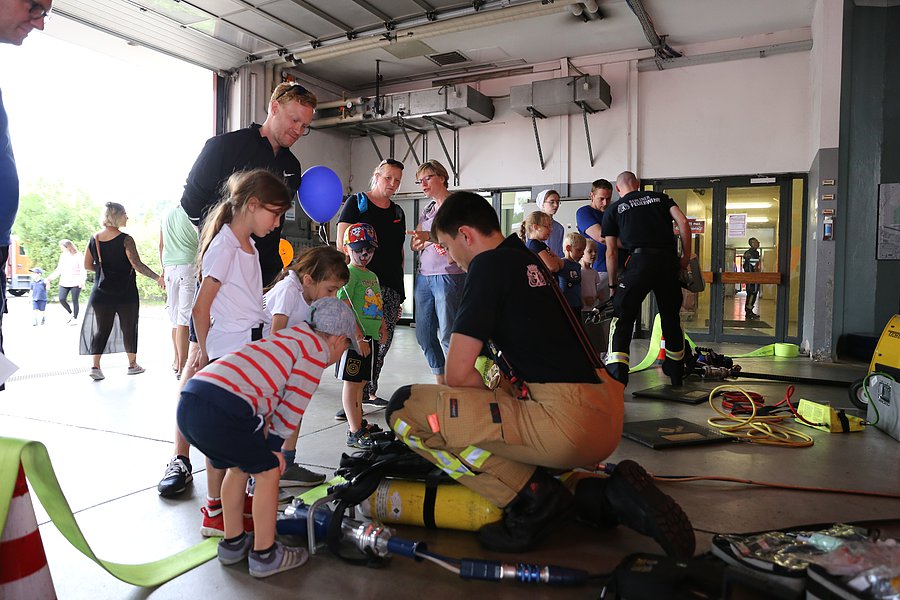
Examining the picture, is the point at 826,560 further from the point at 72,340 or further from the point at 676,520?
the point at 72,340


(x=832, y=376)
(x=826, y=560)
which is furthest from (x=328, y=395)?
(x=832, y=376)

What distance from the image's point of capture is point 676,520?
1.74 m

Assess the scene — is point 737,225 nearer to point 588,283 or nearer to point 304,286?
point 588,283

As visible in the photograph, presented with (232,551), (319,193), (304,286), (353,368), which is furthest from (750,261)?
(232,551)

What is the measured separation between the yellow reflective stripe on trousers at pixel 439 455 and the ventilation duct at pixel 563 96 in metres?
7.51

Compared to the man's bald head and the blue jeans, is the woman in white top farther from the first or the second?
the man's bald head

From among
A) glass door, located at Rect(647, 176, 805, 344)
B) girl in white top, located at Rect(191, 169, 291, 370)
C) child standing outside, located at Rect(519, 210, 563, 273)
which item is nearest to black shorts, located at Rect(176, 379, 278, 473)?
girl in white top, located at Rect(191, 169, 291, 370)

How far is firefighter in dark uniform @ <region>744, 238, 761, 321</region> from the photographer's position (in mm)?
8664

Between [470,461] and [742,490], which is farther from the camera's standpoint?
[742,490]

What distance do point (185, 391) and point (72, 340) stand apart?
778 cm

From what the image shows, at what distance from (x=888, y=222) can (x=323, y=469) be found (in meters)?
6.68

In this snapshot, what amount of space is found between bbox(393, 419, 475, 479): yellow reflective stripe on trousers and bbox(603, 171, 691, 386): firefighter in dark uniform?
2864mm

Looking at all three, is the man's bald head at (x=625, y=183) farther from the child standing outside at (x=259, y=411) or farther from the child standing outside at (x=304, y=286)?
the child standing outside at (x=259, y=411)

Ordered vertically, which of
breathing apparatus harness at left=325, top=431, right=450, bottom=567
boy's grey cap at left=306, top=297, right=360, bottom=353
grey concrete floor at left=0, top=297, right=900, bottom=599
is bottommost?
grey concrete floor at left=0, top=297, right=900, bottom=599
